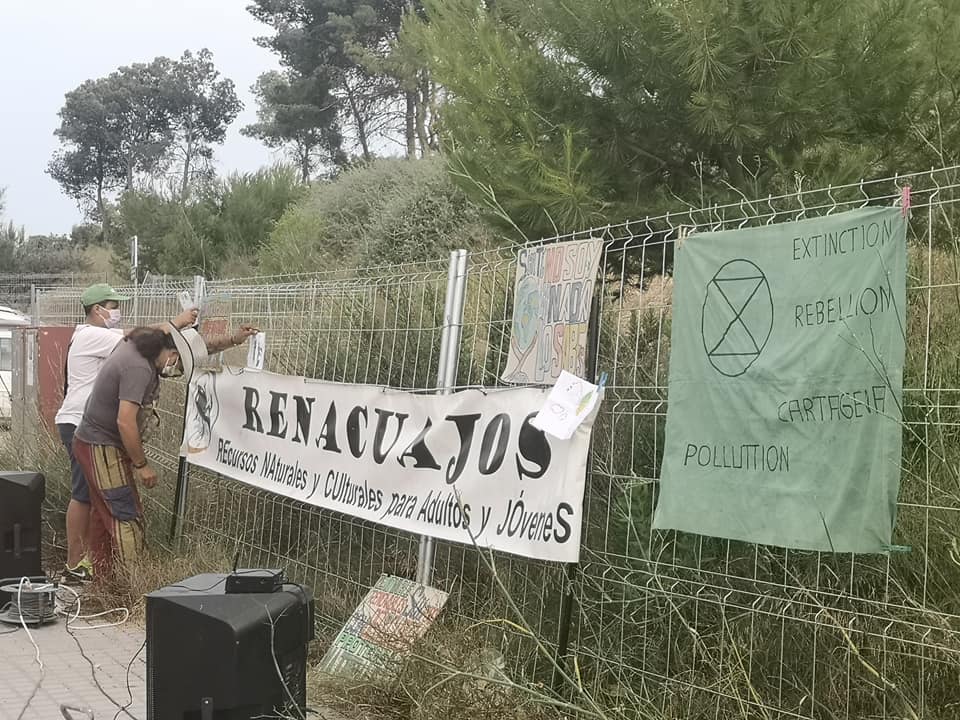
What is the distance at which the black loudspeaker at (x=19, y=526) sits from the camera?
7.95 metres

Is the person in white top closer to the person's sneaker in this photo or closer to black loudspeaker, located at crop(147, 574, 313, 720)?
the person's sneaker

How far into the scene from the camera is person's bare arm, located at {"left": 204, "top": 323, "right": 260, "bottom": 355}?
8078 millimetres

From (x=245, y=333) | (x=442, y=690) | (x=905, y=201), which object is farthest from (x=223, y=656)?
(x=245, y=333)

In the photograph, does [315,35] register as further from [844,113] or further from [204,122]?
[844,113]

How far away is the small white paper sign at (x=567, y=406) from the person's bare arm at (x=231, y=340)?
3550 mm

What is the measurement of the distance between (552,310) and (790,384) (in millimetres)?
1472

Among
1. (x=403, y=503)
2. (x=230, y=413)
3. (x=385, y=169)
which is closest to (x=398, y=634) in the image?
(x=403, y=503)

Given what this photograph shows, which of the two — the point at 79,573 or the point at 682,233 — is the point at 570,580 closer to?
the point at 682,233

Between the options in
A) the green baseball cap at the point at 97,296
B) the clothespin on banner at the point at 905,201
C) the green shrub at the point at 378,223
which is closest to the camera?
the clothespin on banner at the point at 905,201

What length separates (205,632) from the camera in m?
4.62

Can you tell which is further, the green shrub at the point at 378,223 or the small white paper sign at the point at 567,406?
the green shrub at the point at 378,223

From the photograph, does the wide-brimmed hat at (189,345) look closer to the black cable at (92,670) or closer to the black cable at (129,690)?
the black cable at (92,670)

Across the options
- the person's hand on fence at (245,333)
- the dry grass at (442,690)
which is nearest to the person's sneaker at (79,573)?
the person's hand on fence at (245,333)

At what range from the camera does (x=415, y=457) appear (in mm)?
5902
